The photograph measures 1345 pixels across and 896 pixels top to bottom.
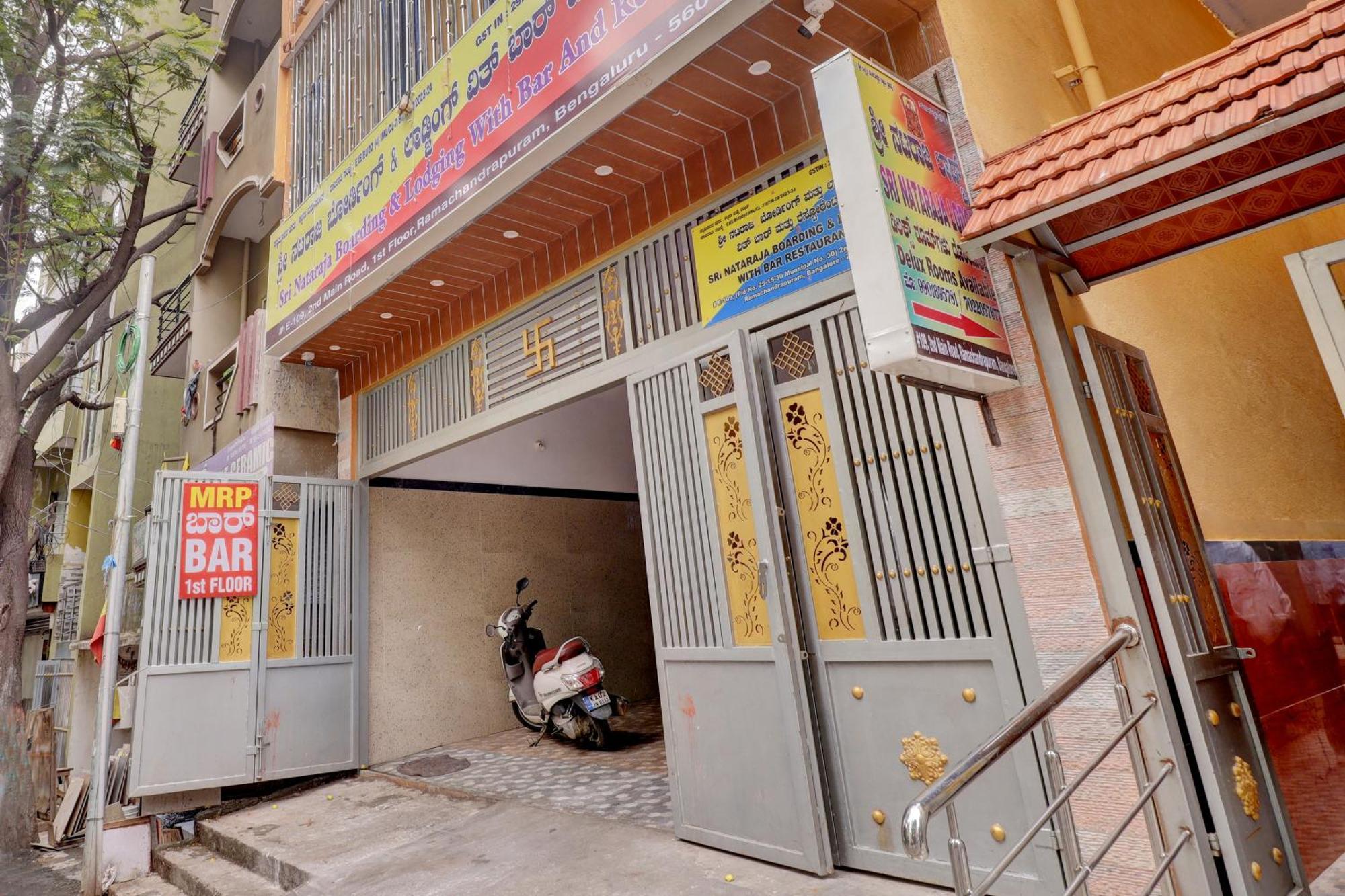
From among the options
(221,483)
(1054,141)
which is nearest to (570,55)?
(1054,141)

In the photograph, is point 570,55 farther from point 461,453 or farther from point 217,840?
point 217,840

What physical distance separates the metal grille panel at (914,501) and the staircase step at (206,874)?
3.84 meters

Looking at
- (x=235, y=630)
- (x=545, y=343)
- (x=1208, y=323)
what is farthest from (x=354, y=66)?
(x=1208, y=323)

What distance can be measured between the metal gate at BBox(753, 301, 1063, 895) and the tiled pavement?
138cm

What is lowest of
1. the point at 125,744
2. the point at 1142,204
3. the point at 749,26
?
the point at 125,744

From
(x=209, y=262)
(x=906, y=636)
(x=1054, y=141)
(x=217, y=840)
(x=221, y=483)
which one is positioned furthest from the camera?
(x=209, y=262)

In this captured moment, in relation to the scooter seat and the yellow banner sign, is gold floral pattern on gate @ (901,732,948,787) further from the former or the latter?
the scooter seat

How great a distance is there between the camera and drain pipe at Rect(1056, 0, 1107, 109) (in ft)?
13.5

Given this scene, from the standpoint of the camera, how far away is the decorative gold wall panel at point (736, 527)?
3.31 m

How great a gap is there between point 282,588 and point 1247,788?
620 centimetres

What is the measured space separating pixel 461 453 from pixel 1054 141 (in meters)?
5.38

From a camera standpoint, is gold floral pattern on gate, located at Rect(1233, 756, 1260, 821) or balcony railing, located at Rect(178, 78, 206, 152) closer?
gold floral pattern on gate, located at Rect(1233, 756, 1260, 821)

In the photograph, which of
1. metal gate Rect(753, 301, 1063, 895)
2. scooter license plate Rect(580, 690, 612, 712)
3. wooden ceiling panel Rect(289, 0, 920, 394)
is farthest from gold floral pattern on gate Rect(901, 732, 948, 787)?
scooter license plate Rect(580, 690, 612, 712)

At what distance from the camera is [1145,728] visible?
229 cm
